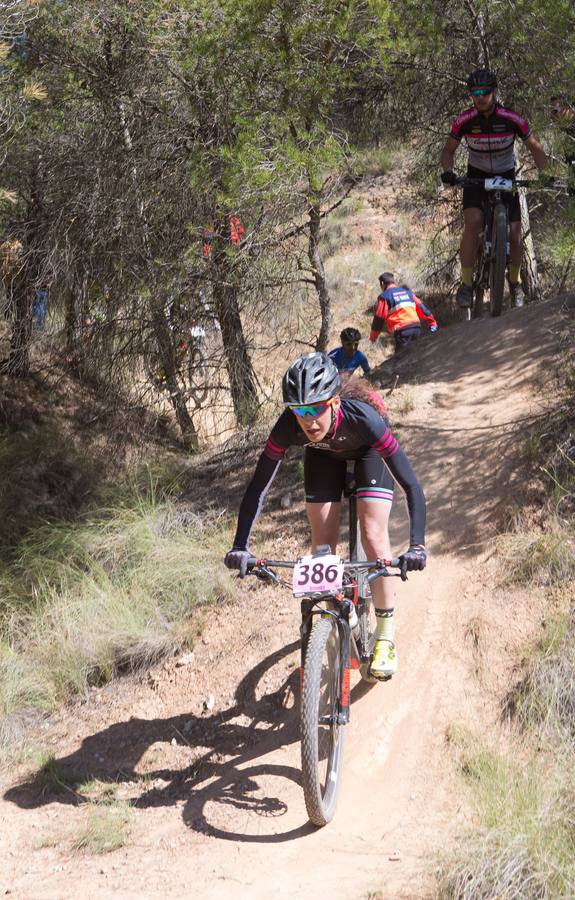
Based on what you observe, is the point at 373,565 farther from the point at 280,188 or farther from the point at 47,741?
the point at 280,188

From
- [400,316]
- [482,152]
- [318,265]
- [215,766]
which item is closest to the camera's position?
[215,766]

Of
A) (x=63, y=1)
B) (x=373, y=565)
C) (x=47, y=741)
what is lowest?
(x=47, y=741)

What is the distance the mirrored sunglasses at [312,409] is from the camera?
4.04 metres

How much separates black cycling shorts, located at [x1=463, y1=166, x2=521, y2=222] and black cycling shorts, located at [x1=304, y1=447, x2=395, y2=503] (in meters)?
4.31

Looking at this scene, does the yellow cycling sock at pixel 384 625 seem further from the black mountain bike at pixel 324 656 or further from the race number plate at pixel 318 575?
Answer: the race number plate at pixel 318 575

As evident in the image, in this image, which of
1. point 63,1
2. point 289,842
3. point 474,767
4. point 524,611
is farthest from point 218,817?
point 63,1

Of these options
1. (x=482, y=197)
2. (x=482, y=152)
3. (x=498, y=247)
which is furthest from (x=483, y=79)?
(x=498, y=247)

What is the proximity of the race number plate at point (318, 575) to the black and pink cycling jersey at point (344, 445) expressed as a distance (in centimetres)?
44

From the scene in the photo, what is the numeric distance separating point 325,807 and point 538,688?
47.6 inches

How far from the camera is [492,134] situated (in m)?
7.85

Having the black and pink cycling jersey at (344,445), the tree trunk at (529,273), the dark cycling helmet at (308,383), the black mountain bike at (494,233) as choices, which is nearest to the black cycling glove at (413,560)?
the black and pink cycling jersey at (344,445)

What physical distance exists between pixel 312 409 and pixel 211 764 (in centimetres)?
218

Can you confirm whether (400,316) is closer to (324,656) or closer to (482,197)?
(482,197)

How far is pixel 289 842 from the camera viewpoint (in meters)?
4.03
